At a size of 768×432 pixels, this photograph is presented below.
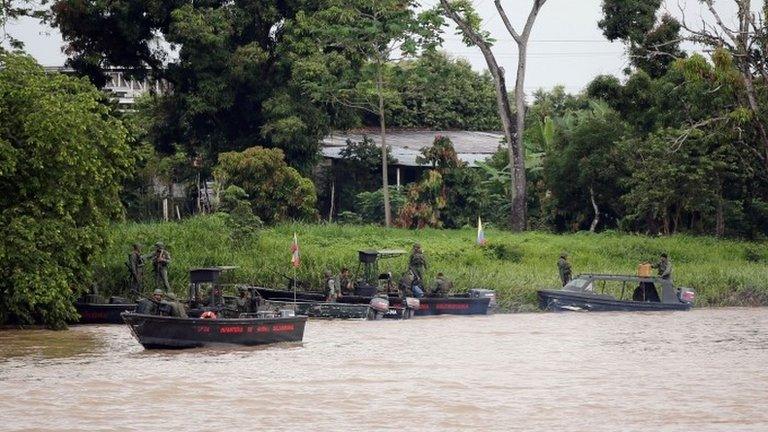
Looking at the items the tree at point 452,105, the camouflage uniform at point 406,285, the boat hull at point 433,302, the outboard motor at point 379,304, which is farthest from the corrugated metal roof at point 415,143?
the outboard motor at point 379,304

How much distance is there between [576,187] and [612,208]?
1.79m

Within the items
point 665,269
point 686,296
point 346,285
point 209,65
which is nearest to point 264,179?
point 209,65

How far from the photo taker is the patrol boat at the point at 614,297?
1499 inches

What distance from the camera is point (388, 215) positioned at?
167 feet

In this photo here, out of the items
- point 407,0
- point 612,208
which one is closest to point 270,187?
point 407,0

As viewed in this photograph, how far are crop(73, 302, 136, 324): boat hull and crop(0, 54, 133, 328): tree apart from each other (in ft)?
3.09

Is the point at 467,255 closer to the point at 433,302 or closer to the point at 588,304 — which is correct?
the point at 588,304

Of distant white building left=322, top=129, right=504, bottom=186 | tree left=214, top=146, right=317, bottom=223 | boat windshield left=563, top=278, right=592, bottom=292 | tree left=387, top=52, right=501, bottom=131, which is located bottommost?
boat windshield left=563, top=278, right=592, bottom=292

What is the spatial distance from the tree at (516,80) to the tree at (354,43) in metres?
1.21

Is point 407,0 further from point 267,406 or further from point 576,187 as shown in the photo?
point 267,406

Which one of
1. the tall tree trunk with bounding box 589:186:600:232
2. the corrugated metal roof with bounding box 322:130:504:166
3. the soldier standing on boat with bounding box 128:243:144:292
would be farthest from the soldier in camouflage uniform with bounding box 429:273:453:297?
the corrugated metal roof with bounding box 322:130:504:166

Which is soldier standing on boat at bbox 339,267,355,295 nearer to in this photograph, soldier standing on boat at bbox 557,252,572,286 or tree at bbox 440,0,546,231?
soldier standing on boat at bbox 557,252,572,286

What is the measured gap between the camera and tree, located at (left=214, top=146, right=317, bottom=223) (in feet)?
151

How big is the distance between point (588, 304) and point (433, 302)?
405 centimetres
